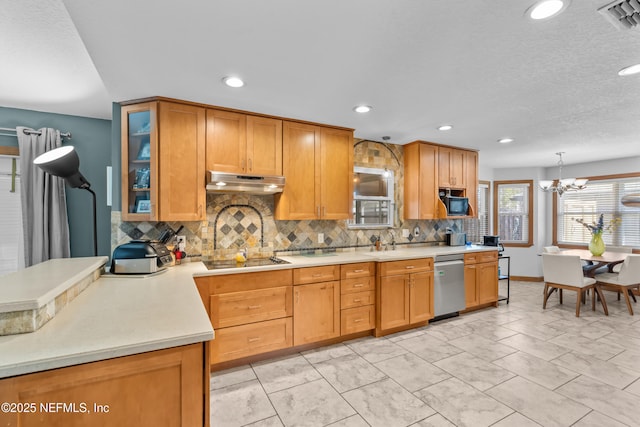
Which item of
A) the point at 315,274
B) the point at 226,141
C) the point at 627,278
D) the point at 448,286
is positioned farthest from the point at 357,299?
the point at 627,278

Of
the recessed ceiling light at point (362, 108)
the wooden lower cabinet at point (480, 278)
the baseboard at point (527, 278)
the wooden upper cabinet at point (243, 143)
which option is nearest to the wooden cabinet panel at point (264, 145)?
the wooden upper cabinet at point (243, 143)

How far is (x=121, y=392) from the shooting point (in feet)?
3.51

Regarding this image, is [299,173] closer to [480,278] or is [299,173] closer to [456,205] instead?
[456,205]

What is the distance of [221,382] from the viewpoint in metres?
2.41

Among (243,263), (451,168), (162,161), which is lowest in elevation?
(243,263)

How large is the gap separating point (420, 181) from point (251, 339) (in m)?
3.00

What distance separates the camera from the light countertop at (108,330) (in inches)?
38.3

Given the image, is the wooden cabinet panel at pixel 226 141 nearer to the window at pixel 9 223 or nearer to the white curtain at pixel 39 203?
the white curtain at pixel 39 203

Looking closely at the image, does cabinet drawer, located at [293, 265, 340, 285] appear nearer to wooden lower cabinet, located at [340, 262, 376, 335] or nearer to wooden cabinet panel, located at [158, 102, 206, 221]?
wooden lower cabinet, located at [340, 262, 376, 335]

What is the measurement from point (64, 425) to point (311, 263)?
2.09 metres

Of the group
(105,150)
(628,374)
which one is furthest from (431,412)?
(105,150)

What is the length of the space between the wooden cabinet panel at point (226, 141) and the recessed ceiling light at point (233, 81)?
545 mm

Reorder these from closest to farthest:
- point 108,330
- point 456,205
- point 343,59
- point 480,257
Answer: point 108,330
point 343,59
point 480,257
point 456,205

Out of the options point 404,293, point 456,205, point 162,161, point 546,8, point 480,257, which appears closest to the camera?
point 546,8
